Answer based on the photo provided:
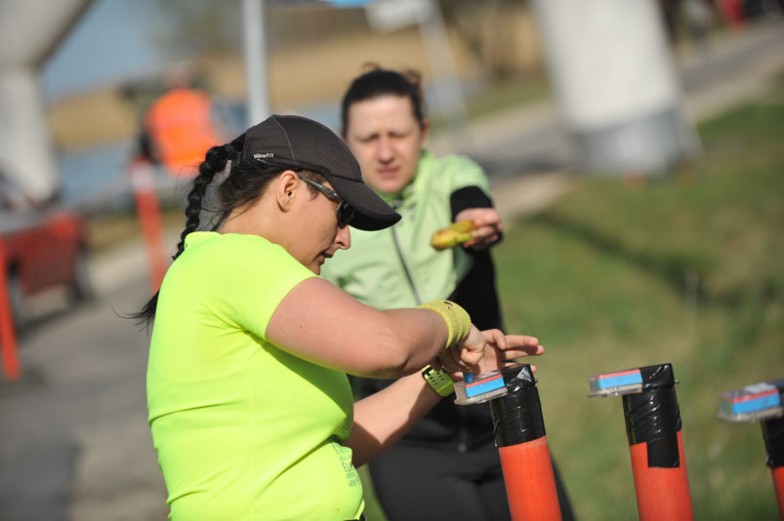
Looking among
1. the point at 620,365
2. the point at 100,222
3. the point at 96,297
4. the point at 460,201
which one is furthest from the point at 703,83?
the point at 460,201

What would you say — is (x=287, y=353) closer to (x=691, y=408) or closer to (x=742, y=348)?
(x=691, y=408)

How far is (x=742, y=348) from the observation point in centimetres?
786

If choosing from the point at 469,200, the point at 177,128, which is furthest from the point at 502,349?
the point at 177,128

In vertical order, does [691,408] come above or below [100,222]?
below

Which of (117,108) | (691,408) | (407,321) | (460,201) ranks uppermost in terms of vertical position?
(117,108)

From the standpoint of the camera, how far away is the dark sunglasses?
8.48 feet

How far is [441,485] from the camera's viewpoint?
12.0ft

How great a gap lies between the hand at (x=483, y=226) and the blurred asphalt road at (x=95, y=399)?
3.61 feet

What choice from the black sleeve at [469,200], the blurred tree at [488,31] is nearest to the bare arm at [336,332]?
the black sleeve at [469,200]

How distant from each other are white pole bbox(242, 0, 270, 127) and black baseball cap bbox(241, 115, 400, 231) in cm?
541

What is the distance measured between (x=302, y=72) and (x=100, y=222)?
1113 inches

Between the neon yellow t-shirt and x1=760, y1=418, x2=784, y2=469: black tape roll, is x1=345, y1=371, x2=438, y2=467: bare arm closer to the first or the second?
the neon yellow t-shirt

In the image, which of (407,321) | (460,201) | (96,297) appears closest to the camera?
(407,321)

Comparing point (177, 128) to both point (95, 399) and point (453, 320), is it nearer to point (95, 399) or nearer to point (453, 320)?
point (95, 399)
